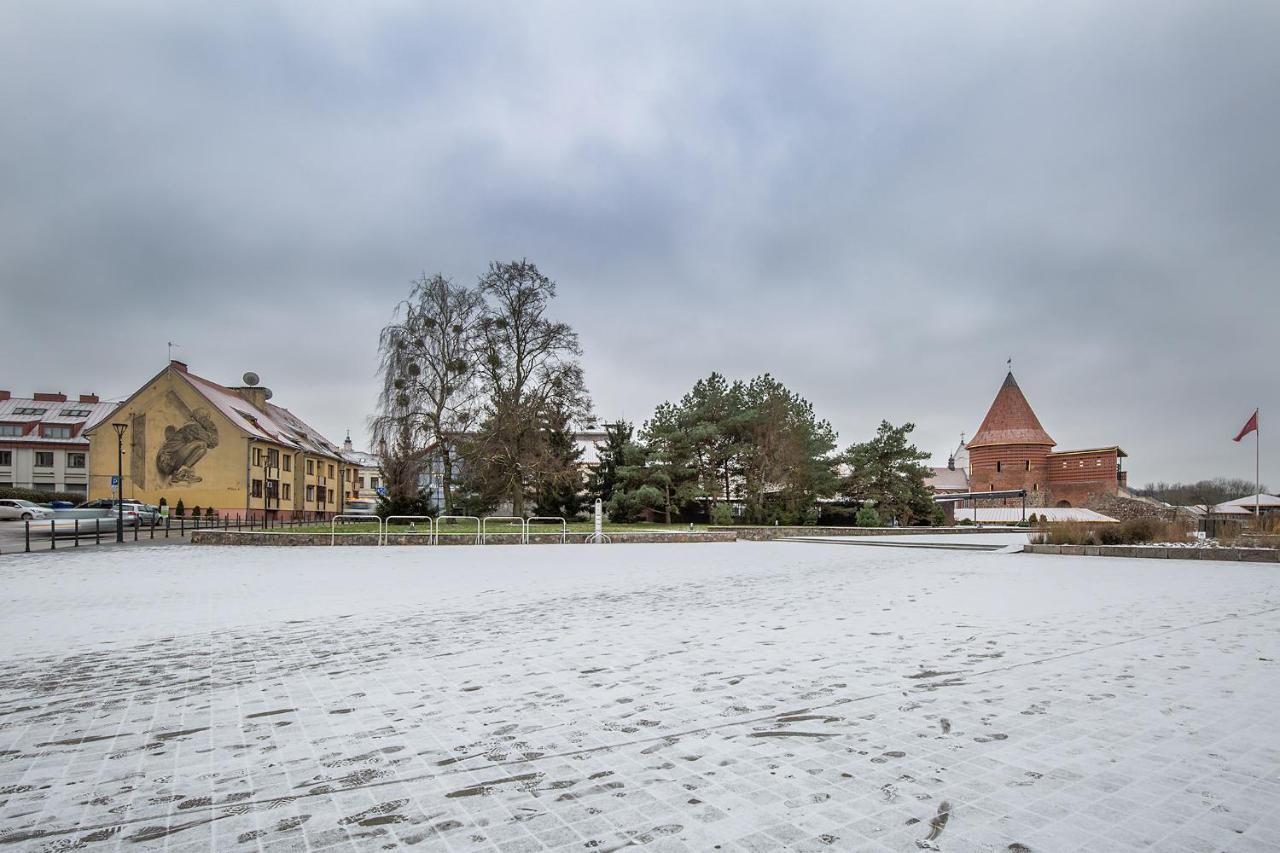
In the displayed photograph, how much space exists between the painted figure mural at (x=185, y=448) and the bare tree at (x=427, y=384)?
825 inches

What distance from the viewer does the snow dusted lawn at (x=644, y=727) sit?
2424 millimetres

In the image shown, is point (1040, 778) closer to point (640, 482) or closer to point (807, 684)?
point (807, 684)

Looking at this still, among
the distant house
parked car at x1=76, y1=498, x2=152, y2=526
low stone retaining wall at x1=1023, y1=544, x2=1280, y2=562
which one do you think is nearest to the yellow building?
parked car at x1=76, y1=498, x2=152, y2=526

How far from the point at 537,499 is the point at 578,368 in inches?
330

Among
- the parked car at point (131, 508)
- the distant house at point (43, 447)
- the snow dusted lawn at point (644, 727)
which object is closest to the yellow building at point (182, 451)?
the parked car at point (131, 508)

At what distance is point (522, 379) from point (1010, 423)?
4502 centimetres

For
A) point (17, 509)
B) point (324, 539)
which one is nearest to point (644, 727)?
point (324, 539)

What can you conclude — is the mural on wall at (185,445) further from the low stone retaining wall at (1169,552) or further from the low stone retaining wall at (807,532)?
the low stone retaining wall at (1169,552)

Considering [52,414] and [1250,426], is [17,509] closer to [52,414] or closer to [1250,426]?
Answer: [52,414]

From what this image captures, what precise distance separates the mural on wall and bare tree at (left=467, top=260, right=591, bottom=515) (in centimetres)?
2257

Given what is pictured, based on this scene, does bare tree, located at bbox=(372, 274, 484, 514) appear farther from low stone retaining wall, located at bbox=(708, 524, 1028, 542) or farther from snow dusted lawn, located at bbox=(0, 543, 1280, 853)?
snow dusted lawn, located at bbox=(0, 543, 1280, 853)

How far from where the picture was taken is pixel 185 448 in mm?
44406

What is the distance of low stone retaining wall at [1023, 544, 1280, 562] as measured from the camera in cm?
1442

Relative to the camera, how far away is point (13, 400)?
5803cm
